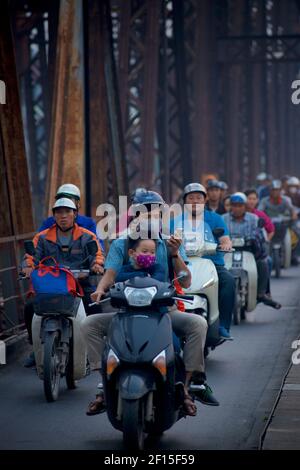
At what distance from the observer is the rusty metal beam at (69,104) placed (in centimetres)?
1546

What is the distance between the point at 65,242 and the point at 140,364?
3.07m

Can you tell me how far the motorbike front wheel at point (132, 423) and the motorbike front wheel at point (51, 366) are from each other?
220 cm

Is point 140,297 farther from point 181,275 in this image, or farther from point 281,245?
point 281,245

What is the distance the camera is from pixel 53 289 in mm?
10188

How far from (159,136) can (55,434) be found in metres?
17.6

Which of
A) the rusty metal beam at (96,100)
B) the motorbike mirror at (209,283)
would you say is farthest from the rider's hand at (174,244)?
the rusty metal beam at (96,100)

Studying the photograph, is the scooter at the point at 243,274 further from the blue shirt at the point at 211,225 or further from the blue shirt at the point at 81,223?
the blue shirt at the point at 81,223

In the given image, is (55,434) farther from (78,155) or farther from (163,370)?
(78,155)

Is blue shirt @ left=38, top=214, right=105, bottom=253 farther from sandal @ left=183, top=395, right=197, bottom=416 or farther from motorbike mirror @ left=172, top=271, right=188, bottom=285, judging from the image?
sandal @ left=183, top=395, right=197, bottom=416

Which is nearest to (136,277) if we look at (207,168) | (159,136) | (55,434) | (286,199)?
(55,434)

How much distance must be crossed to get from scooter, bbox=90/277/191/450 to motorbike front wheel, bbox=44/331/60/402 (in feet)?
6.25

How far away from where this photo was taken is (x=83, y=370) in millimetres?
10508

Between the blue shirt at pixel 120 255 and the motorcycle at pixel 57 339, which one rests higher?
the blue shirt at pixel 120 255

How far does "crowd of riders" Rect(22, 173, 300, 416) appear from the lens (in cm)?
841
